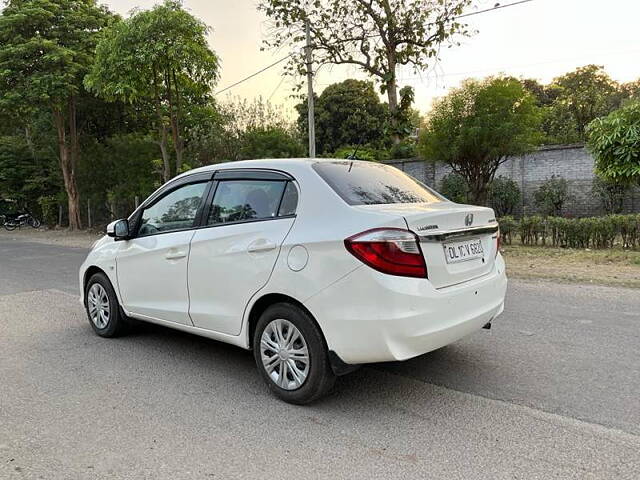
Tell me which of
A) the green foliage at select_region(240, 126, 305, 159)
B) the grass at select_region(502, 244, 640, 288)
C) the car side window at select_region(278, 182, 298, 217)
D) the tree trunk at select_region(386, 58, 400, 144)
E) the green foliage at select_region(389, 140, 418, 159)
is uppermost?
the tree trunk at select_region(386, 58, 400, 144)

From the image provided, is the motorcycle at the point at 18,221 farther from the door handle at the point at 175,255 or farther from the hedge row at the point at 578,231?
the door handle at the point at 175,255

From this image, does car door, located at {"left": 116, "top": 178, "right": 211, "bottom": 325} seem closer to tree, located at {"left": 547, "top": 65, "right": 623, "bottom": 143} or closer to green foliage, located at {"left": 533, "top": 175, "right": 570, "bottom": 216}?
green foliage, located at {"left": 533, "top": 175, "right": 570, "bottom": 216}

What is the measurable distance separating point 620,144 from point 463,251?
27.6 ft

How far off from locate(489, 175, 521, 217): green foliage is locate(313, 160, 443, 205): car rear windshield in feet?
42.0

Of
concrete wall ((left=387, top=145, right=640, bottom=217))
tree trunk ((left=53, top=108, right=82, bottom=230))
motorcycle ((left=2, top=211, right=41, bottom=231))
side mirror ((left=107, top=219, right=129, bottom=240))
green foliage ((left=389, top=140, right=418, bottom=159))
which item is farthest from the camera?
motorcycle ((left=2, top=211, right=41, bottom=231))

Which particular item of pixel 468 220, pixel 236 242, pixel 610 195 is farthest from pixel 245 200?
pixel 610 195

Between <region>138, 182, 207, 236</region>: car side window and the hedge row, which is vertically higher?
<region>138, 182, 207, 236</region>: car side window

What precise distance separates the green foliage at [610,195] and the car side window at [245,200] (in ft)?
44.4

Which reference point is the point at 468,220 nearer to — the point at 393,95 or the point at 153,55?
the point at 153,55

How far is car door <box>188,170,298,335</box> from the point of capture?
371 cm

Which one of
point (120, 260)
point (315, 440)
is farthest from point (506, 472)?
point (120, 260)

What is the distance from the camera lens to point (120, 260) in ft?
16.5

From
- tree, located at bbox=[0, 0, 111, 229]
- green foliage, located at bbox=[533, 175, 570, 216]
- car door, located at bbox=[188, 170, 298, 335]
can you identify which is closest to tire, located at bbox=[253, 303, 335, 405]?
car door, located at bbox=[188, 170, 298, 335]

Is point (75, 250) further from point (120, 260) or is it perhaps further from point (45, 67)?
point (120, 260)
